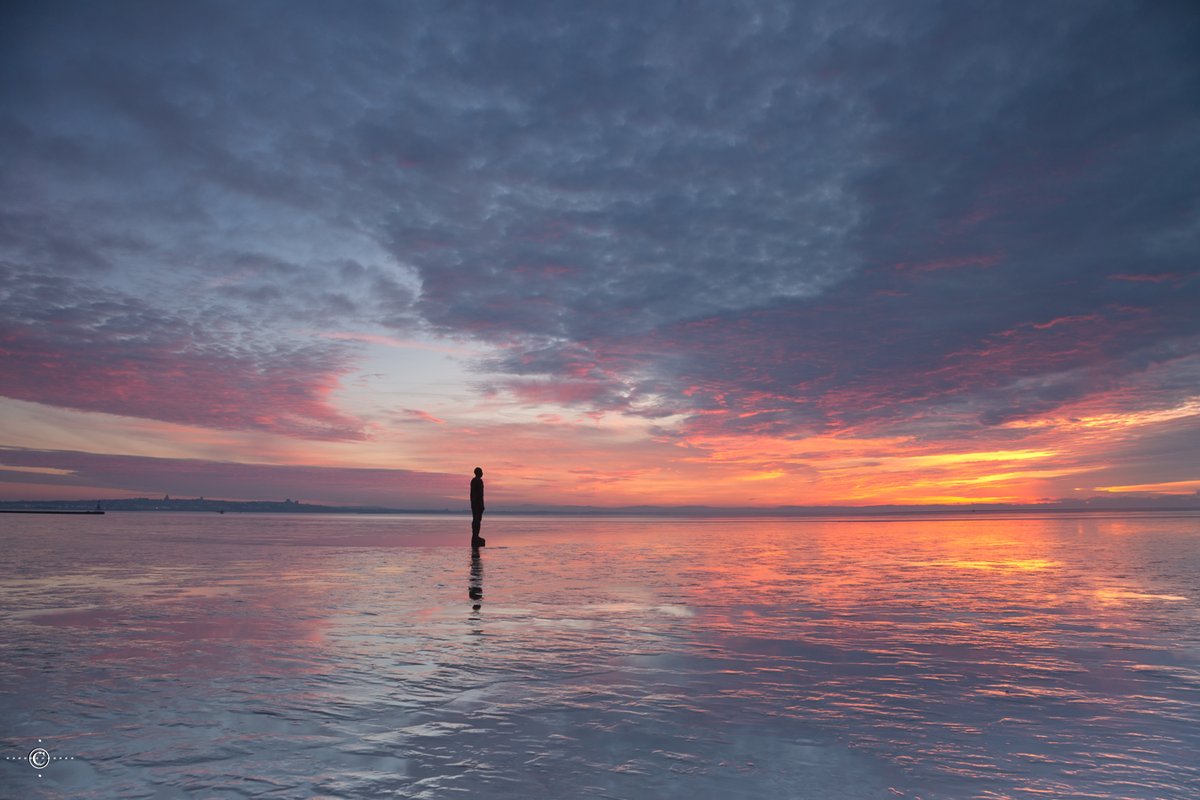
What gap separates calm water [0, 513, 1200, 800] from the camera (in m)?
4.11

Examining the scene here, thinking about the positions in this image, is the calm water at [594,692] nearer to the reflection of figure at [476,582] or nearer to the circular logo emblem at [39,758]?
the circular logo emblem at [39,758]

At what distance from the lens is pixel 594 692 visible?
602 cm

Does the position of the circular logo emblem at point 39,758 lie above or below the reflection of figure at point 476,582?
above

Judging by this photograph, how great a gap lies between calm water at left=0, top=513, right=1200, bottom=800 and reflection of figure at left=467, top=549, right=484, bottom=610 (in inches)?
12.6

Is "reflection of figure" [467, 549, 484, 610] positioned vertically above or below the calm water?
below

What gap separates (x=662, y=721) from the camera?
5219 millimetres

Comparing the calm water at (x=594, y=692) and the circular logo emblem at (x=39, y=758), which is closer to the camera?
the calm water at (x=594, y=692)

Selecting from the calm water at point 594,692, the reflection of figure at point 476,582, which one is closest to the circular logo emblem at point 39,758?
the calm water at point 594,692

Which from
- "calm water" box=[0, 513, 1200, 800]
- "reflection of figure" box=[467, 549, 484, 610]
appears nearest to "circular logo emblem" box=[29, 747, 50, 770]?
"calm water" box=[0, 513, 1200, 800]

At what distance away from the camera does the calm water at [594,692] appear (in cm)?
411

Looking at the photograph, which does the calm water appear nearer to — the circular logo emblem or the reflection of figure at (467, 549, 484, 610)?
the circular logo emblem

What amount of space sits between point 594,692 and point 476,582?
8.79m

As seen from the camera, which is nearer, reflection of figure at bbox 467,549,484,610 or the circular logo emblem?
the circular logo emblem

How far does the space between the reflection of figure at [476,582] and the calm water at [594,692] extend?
12.6 inches
